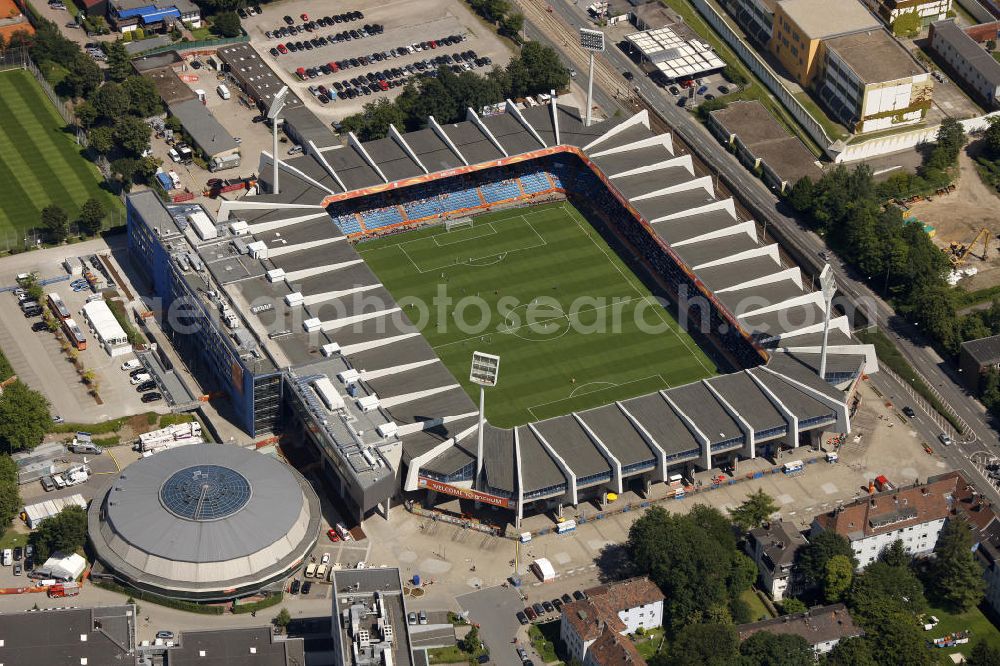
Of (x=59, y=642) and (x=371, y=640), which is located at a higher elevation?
(x=59, y=642)

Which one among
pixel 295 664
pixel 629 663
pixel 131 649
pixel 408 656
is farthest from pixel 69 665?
pixel 629 663

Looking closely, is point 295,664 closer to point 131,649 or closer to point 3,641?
point 131,649

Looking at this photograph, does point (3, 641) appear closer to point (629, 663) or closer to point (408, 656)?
point (408, 656)

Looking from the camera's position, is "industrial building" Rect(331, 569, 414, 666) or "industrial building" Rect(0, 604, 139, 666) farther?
"industrial building" Rect(0, 604, 139, 666)

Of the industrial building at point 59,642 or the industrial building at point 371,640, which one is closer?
the industrial building at point 371,640

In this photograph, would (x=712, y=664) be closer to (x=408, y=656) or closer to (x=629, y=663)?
(x=629, y=663)

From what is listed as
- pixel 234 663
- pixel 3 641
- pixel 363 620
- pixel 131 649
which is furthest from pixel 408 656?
pixel 3 641

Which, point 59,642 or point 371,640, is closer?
point 371,640

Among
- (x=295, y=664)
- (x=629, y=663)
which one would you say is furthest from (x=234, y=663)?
(x=629, y=663)
